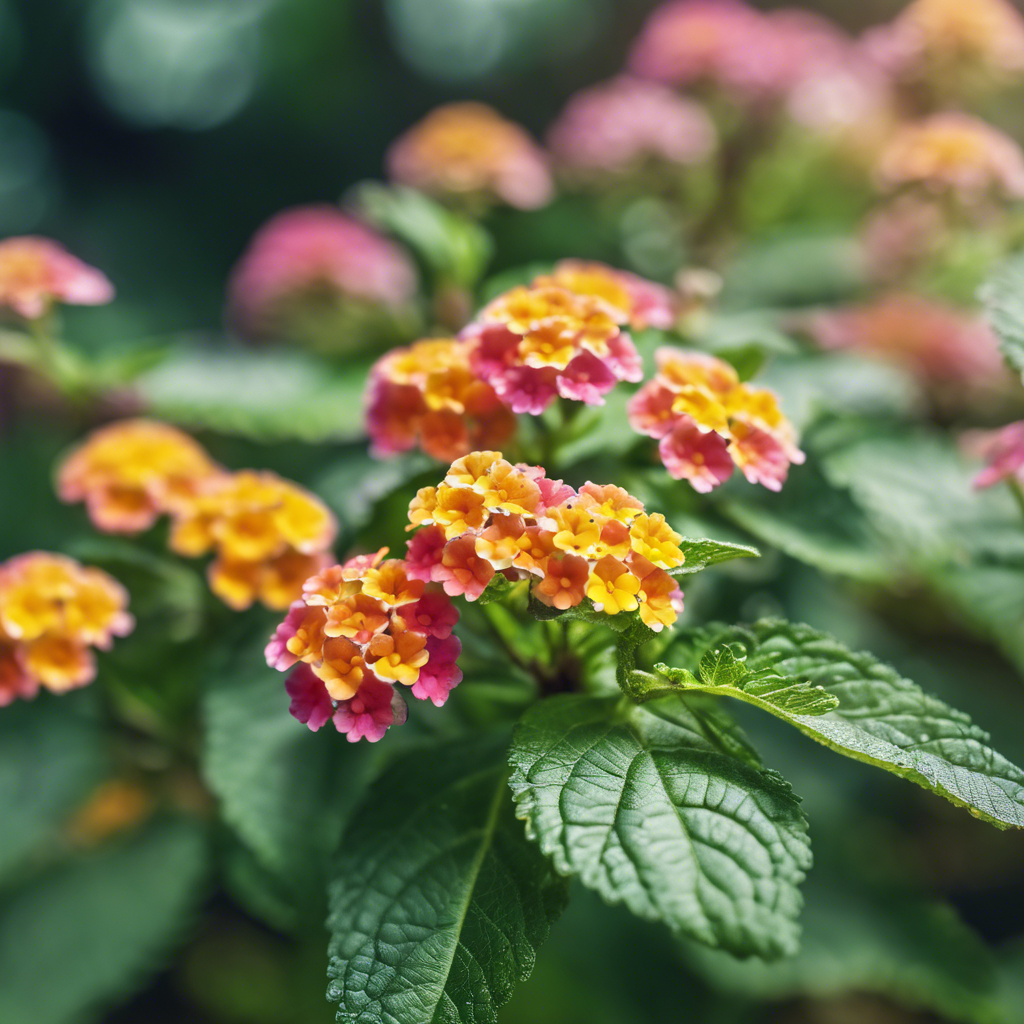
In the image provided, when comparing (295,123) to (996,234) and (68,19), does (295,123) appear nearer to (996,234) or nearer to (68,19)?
(68,19)

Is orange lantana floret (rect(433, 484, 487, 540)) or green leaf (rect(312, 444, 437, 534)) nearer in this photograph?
orange lantana floret (rect(433, 484, 487, 540))

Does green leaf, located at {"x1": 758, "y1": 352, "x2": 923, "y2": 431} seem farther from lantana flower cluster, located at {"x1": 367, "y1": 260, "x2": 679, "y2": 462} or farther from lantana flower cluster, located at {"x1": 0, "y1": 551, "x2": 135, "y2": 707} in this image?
lantana flower cluster, located at {"x1": 0, "y1": 551, "x2": 135, "y2": 707}

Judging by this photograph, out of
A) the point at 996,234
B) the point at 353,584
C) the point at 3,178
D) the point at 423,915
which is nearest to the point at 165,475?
the point at 353,584

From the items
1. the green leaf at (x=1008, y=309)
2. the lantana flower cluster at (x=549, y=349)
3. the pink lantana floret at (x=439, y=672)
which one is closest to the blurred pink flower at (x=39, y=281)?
the lantana flower cluster at (x=549, y=349)

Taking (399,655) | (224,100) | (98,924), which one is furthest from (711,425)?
(224,100)

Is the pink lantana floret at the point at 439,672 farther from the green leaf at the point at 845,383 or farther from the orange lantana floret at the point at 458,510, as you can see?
the green leaf at the point at 845,383

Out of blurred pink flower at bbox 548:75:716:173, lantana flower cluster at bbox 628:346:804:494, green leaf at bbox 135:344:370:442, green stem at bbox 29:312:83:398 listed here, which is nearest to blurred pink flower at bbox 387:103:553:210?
blurred pink flower at bbox 548:75:716:173
